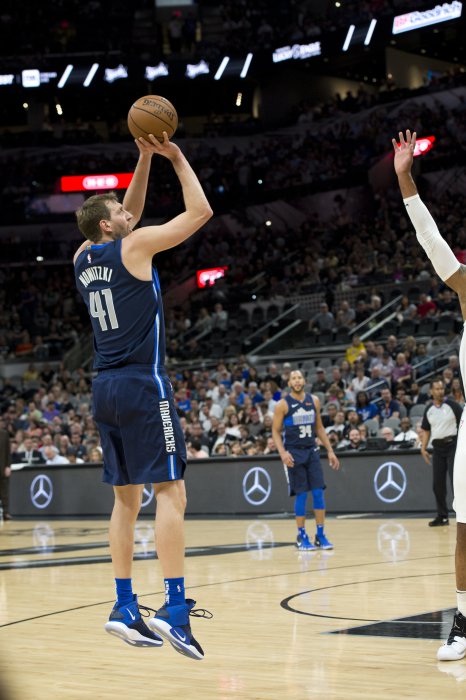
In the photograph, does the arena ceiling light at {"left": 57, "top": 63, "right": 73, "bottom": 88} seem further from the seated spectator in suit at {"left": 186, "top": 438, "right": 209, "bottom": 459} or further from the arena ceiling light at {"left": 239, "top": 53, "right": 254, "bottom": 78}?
the seated spectator in suit at {"left": 186, "top": 438, "right": 209, "bottom": 459}

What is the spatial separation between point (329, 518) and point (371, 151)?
69.3ft

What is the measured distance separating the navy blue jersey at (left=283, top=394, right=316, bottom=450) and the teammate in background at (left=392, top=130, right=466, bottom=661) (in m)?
7.82

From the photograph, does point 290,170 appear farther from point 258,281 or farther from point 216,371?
point 216,371

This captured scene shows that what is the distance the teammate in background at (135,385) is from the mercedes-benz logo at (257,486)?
43.0ft

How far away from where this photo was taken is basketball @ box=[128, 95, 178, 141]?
568cm

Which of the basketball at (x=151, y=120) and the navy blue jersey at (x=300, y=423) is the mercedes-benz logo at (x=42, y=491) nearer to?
the navy blue jersey at (x=300, y=423)

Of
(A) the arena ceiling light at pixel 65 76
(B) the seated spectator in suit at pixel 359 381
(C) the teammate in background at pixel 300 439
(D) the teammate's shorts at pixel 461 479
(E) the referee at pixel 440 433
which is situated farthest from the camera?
(A) the arena ceiling light at pixel 65 76

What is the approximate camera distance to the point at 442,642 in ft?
20.2

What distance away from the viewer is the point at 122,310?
5586 millimetres

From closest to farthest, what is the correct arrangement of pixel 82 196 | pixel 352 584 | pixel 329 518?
1. pixel 352 584
2. pixel 329 518
3. pixel 82 196

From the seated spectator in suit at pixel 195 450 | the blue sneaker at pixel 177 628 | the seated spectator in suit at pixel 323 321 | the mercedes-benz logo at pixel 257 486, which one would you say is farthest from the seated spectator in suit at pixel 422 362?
the blue sneaker at pixel 177 628

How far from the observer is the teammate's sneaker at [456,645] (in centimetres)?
555

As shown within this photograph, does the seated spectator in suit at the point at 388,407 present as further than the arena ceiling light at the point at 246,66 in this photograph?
No

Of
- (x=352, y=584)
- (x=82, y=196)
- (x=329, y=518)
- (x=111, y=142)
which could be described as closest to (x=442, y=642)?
(x=352, y=584)
